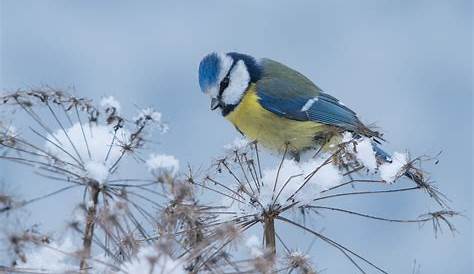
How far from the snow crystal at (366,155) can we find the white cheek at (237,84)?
4.88 feet

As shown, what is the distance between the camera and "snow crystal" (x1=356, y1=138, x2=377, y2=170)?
6.06ft

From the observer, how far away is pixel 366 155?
6.15ft

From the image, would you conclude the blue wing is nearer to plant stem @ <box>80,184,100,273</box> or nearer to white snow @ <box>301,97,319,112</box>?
white snow @ <box>301,97,319,112</box>

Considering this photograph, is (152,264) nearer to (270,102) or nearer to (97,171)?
(97,171)

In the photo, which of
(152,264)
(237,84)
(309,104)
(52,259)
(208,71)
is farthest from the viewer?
(237,84)

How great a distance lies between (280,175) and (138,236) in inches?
20.1

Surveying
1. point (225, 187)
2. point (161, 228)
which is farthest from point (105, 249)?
point (225, 187)

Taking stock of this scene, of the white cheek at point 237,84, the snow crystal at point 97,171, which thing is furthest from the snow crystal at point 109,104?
the white cheek at point 237,84

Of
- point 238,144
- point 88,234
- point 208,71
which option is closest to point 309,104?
point 208,71

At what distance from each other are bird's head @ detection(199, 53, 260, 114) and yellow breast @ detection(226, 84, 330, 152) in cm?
4

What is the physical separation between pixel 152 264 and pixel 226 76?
2.14m

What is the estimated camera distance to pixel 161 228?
1354mm

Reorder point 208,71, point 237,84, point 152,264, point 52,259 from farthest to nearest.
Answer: point 237,84
point 208,71
point 52,259
point 152,264

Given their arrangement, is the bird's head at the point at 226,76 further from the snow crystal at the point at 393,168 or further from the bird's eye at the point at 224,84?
the snow crystal at the point at 393,168
